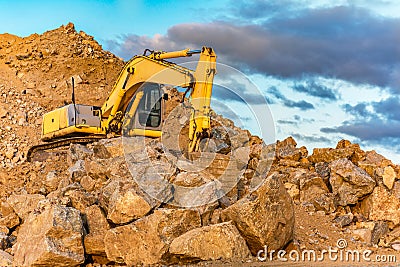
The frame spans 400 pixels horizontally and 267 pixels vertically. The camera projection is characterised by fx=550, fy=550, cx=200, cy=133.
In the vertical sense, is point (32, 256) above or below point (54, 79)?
below

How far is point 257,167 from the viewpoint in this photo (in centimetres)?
1262

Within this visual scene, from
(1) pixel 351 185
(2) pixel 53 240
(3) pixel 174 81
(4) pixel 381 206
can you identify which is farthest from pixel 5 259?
(4) pixel 381 206

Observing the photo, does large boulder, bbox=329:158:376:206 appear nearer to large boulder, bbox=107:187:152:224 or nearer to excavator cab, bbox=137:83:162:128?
large boulder, bbox=107:187:152:224

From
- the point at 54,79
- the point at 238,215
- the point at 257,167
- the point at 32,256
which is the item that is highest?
the point at 54,79

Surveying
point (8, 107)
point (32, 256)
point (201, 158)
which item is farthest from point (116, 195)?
point (8, 107)

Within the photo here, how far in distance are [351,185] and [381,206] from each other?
0.70 meters

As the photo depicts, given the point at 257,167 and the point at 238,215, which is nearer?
the point at 238,215

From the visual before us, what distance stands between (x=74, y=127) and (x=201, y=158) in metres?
6.21

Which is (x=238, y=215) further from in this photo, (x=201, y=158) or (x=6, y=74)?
(x=6, y=74)

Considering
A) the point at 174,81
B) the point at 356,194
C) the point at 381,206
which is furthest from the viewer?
the point at 174,81

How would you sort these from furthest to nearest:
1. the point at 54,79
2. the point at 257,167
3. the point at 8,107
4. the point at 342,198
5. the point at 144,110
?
the point at 54,79 < the point at 8,107 < the point at 144,110 < the point at 257,167 < the point at 342,198

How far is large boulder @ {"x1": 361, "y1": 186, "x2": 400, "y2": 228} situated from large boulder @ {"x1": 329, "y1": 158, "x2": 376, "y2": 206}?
0.16 meters

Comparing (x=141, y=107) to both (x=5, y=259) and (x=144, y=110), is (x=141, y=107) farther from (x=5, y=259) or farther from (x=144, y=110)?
(x=5, y=259)

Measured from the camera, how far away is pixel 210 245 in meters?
7.58
